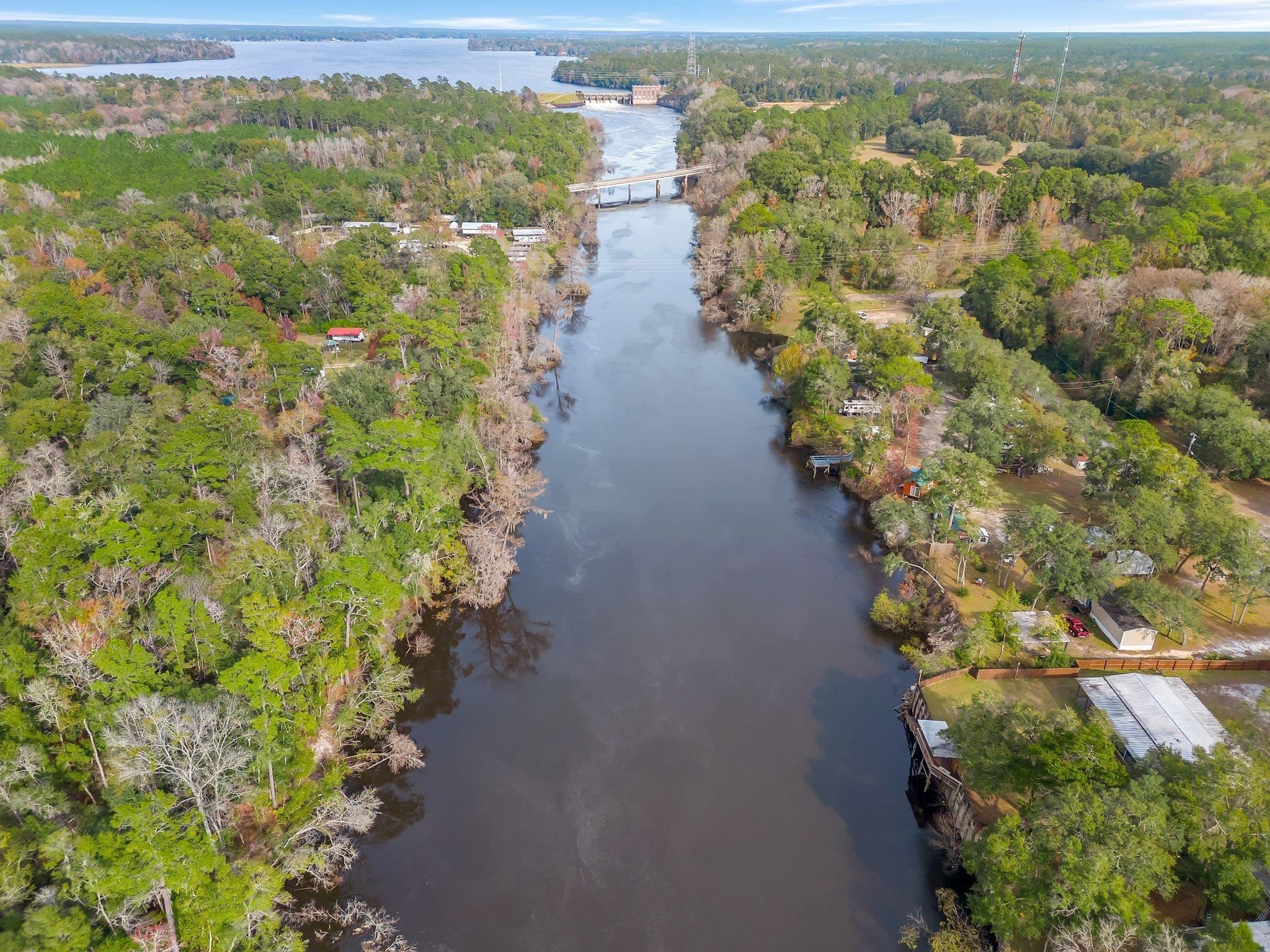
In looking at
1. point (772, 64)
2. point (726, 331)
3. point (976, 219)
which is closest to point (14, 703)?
A: point (726, 331)

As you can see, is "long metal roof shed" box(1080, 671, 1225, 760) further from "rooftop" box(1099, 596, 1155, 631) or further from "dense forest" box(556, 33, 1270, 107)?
"dense forest" box(556, 33, 1270, 107)

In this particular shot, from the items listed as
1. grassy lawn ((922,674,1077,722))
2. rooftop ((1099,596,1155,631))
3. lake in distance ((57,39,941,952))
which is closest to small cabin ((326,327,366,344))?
lake in distance ((57,39,941,952))

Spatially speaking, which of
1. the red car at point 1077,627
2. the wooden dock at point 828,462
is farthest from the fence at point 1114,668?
the wooden dock at point 828,462

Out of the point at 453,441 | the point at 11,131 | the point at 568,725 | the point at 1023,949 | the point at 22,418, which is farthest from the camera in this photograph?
the point at 11,131

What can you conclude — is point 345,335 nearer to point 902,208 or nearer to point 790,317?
point 790,317

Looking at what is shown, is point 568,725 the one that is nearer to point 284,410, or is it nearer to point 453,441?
point 453,441

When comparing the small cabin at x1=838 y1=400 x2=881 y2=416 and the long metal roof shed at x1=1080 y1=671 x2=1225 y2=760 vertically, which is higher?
the small cabin at x1=838 y1=400 x2=881 y2=416

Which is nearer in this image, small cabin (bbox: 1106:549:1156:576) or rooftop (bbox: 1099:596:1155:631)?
rooftop (bbox: 1099:596:1155:631)
